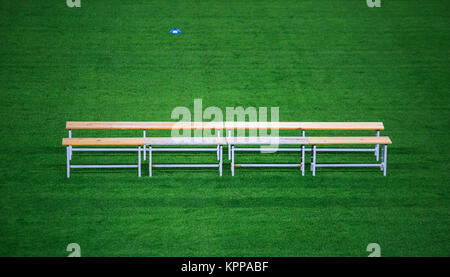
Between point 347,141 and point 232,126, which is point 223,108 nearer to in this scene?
point 232,126

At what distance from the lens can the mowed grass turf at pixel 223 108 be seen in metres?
8.10

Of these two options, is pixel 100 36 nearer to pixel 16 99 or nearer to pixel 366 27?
pixel 16 99

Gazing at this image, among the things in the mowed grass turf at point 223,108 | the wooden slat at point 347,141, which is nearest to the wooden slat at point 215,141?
the wooden slat at point 347,141

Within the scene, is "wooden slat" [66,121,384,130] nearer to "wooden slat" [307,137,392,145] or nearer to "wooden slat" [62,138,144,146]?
"wooden slat" [307,137,392,145]

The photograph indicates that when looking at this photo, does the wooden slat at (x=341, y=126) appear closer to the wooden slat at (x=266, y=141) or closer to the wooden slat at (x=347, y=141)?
the wooden slat at (x=347, y=141)

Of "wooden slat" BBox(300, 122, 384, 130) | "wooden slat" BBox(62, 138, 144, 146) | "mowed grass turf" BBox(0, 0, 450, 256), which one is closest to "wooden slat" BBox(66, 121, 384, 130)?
"wooden slat" BBox(300, 122, 384, 130)

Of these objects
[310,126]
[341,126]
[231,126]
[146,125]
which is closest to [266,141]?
[231,126]

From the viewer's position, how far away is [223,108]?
13.2 m

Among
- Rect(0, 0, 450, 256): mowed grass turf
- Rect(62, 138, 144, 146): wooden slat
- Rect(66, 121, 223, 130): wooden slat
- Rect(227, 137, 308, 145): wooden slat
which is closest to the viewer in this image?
Rect(0, 0, 450, 256): mowed grass turf

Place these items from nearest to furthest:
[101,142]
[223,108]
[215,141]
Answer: [101,142]
[215,141]
[223,108]

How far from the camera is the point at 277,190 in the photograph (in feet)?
31.0

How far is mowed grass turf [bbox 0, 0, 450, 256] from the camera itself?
8.10 m

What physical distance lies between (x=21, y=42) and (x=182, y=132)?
546 cm
